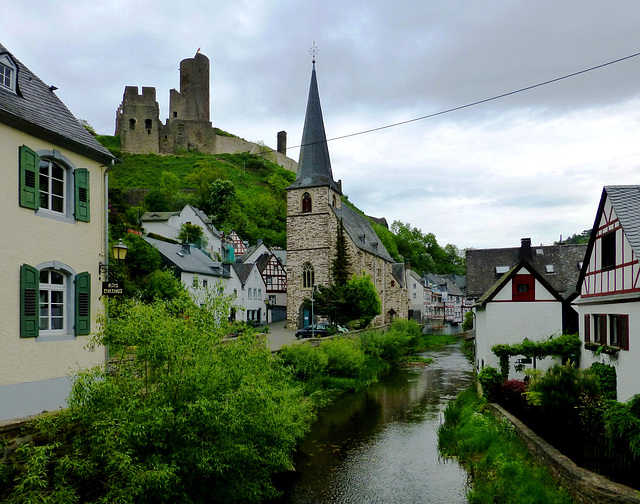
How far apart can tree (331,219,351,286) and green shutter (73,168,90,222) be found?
33542 millimetres

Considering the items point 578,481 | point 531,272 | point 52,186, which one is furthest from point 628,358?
Result: point 52,186

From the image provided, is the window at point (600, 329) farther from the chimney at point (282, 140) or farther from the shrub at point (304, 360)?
the chimney at point (282, 140)

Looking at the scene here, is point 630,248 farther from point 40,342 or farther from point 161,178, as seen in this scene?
point 161,178

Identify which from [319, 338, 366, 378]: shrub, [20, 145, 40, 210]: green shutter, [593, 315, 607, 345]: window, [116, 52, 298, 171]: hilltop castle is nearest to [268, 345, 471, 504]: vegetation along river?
[319, 338, 366, 378]: shrub

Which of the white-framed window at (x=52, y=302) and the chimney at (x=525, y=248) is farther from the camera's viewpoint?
the chimney at (x=525, y=248)

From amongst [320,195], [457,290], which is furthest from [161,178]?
[457,290]

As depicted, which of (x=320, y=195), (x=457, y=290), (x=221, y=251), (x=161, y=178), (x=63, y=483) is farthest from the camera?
(x=457, y=290)

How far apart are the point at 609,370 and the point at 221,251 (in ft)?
168

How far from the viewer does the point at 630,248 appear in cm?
1342

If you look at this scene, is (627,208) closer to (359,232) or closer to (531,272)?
(531,272)

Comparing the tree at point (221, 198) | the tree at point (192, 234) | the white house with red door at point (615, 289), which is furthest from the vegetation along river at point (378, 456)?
the tree at point (221, 198)

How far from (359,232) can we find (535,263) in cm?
2371

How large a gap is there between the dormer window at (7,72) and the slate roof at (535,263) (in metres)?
26.7

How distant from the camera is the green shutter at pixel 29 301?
9906 millimetres
